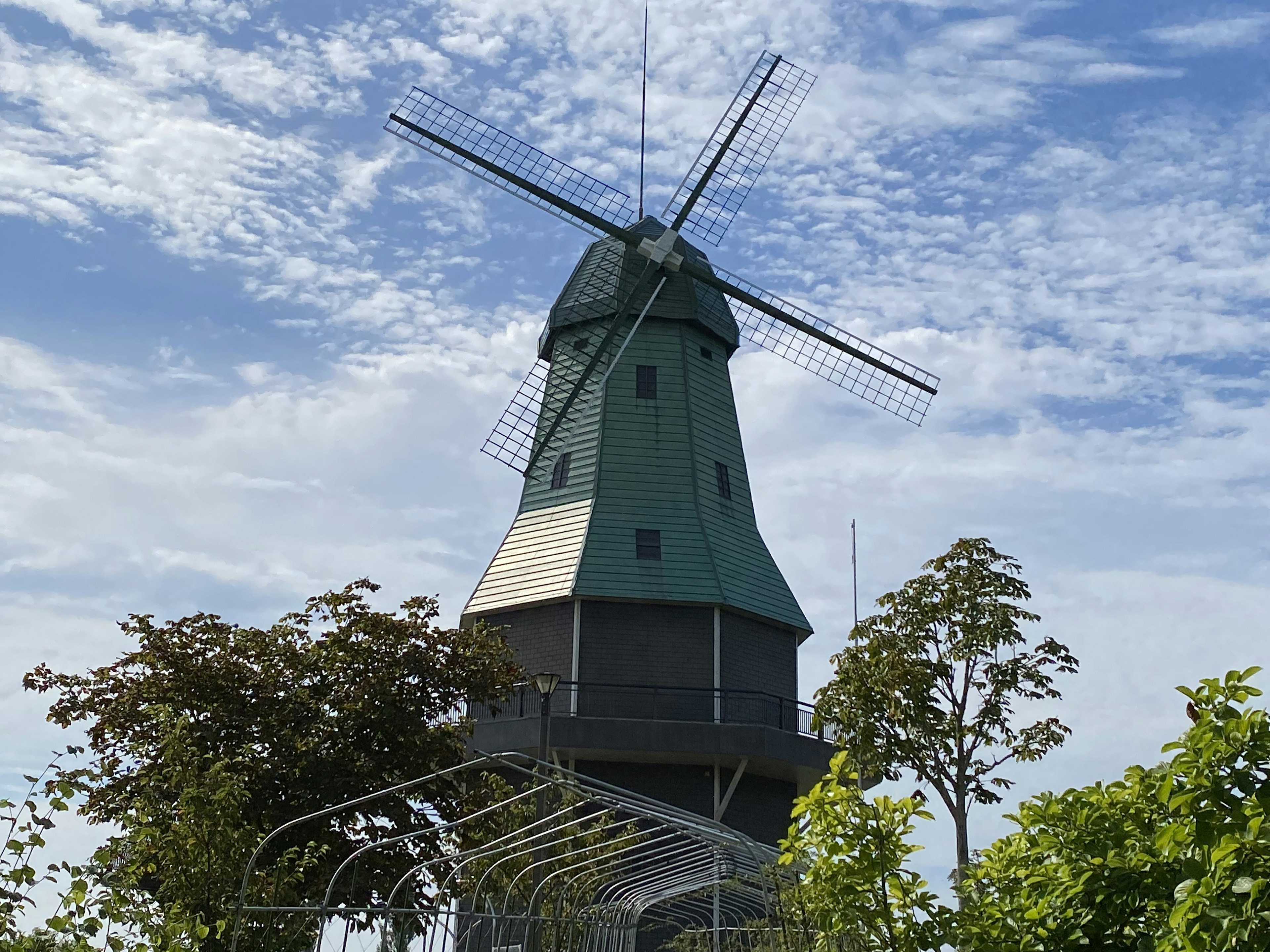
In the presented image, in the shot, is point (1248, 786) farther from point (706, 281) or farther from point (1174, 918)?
point (706, 281)

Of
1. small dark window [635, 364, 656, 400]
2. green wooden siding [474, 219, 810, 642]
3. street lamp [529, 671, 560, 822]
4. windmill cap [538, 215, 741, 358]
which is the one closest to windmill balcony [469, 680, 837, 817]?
green wooden siding [474, 219, 810, 642]

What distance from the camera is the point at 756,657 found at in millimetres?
26406

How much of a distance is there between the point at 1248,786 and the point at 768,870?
22.8 ft

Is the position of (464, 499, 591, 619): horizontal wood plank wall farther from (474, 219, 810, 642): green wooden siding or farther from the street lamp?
the street lamp

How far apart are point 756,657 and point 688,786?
9.46ft

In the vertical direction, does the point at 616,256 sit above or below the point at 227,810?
above

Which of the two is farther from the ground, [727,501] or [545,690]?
[727,501]

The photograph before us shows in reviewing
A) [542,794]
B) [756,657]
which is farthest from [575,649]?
[542,794]

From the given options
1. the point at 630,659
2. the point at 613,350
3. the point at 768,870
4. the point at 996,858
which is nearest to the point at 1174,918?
the point at 996,858

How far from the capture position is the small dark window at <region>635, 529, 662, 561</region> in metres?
26.2

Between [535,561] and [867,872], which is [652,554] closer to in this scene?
[535,561]

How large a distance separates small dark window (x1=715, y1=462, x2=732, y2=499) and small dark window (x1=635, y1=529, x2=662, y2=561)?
2.15 metres

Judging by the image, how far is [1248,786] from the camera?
480 cm

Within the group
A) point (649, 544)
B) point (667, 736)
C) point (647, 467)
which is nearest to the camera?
point (667, 736)
